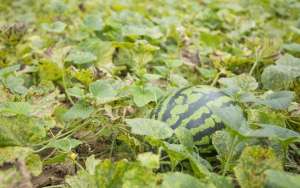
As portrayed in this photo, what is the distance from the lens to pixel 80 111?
6.57ft

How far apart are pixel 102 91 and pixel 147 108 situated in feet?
1.07

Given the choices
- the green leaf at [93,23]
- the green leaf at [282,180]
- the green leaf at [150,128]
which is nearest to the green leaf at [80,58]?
the green leaf at [93,23]

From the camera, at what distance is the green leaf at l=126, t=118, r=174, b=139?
1658 mm

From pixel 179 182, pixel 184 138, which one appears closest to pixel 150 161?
pixel 179 182

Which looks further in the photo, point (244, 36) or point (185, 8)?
point (185, 8)

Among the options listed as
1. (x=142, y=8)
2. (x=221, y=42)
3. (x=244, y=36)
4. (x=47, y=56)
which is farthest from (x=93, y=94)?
(x=142, y=8)

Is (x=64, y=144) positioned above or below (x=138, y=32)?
below

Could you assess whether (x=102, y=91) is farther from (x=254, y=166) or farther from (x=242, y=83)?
(x=254, y=166)

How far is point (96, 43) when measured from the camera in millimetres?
2889

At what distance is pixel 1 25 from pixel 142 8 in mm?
1538

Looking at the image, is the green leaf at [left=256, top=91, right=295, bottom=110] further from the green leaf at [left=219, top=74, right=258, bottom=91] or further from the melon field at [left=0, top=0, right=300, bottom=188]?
the green leaf at [left=219, top=74, right=258, bottom=91]

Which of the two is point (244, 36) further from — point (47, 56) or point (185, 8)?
point (47, 56)

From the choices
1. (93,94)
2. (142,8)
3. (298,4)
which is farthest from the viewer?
(142,8)

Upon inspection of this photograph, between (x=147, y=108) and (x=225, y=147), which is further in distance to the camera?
(x=147, y=108)
